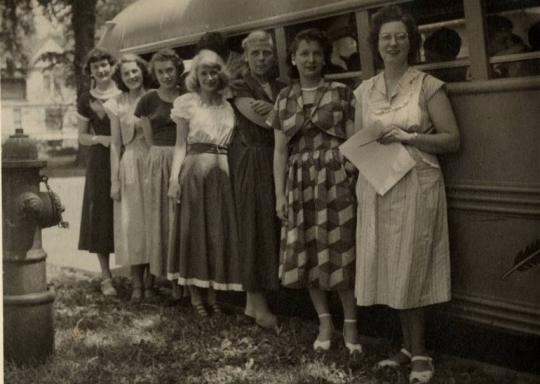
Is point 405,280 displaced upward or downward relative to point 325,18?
downward

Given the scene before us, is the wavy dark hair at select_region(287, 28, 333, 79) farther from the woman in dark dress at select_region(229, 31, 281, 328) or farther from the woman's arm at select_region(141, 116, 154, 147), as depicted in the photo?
the woman's arm at select_region(141, 116, 154, 147)

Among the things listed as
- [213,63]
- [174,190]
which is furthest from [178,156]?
[213,63]

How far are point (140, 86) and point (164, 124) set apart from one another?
1.00ft

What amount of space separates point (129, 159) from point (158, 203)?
312 mm

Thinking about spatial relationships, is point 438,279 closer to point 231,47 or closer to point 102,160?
point 231,47

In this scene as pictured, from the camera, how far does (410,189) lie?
291cm

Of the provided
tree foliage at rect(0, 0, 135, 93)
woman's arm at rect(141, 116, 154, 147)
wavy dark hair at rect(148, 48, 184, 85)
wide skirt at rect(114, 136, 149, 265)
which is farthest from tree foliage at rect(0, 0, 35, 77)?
wide skirt at rect(114, 136, 149, 265)

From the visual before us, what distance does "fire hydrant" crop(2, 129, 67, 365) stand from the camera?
119 inches

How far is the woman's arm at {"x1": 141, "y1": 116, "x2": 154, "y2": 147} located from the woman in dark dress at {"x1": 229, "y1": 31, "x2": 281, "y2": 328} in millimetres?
716

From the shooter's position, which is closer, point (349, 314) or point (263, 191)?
point (349, 314)

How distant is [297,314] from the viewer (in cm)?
397

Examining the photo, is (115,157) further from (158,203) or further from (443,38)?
(443,38)

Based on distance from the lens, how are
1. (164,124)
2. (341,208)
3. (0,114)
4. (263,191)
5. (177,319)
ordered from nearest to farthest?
1. (0,114)
2. (341,208)
3. (263,191)
4. (177,319)
5. (164,124)

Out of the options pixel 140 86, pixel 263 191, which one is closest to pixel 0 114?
pixel 263 191
